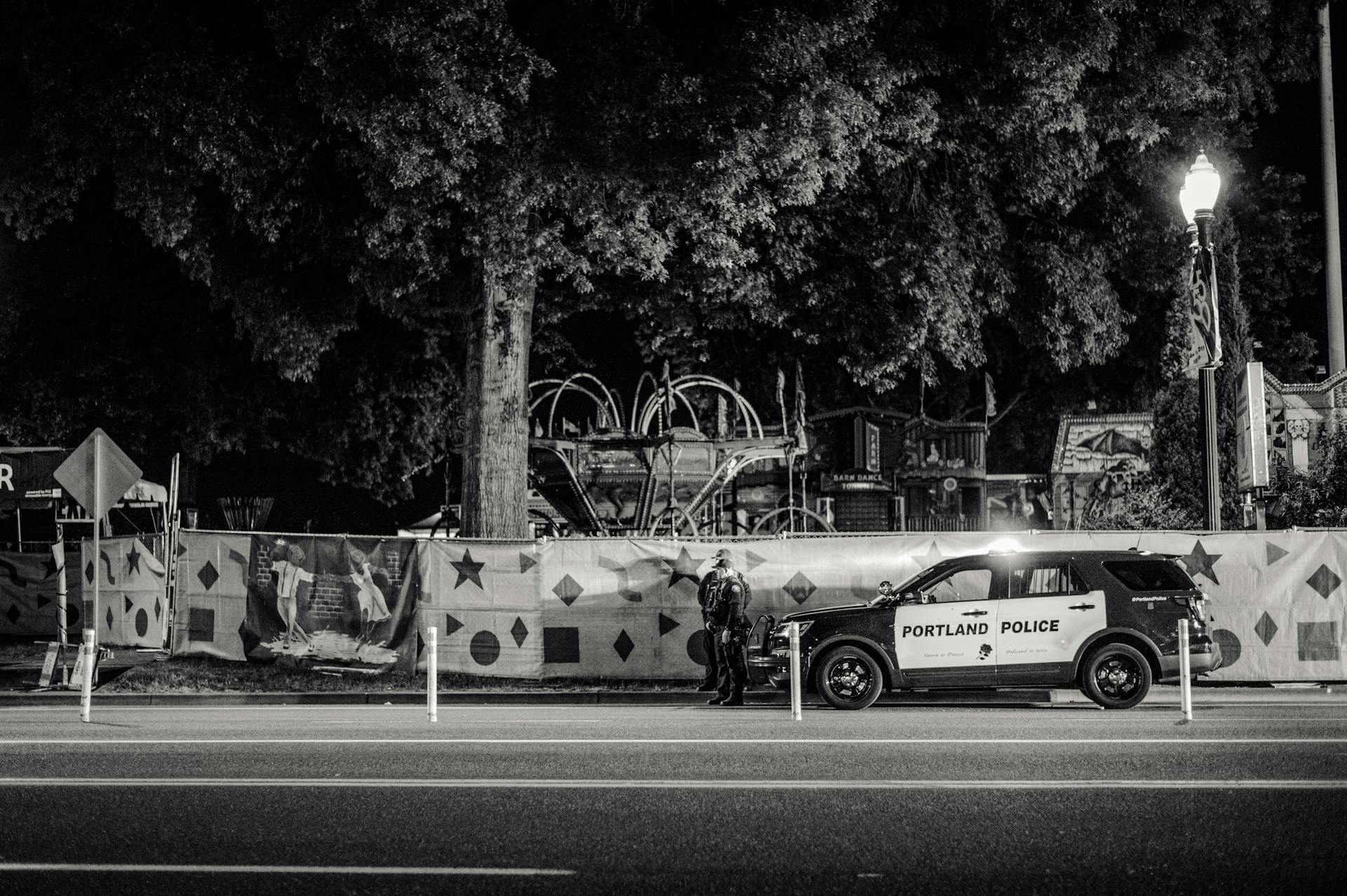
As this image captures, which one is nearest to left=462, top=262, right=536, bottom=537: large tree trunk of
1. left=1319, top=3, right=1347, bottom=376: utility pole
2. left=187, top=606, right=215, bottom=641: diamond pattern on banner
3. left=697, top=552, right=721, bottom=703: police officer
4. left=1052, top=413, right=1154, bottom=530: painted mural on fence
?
left=187, top=606, right=215, bottom=641: diamond pattern on banner

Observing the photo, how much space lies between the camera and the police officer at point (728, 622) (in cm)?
1612

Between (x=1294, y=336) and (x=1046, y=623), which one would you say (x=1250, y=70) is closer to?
(x=1046, y=623)

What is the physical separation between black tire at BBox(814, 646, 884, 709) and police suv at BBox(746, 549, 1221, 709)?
10mm

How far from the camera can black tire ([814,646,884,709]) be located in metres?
15.0

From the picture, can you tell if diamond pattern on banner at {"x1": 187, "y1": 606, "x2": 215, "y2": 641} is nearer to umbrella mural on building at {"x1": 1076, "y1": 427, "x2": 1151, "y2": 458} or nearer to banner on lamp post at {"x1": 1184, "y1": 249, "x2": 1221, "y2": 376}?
banner on lamp post at {"x1": 1184, "y1": 249, "x2": 1221, "y2": 376}

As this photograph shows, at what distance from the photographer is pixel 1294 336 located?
48.6 m

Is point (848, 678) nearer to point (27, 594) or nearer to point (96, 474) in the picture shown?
point (96, 474)

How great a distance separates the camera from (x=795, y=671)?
1380 centimetres

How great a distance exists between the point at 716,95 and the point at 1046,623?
816 centimetres

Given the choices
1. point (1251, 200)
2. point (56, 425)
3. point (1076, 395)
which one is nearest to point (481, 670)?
point (56, 425)

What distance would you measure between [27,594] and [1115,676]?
19.9 m

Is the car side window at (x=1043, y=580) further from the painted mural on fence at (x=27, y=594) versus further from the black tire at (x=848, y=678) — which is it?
the painted mural on fence at (x=27, y=594)

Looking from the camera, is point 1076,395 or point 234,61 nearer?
point 234,61

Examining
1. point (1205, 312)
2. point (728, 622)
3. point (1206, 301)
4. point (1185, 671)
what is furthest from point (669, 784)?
point (1206, 301)
